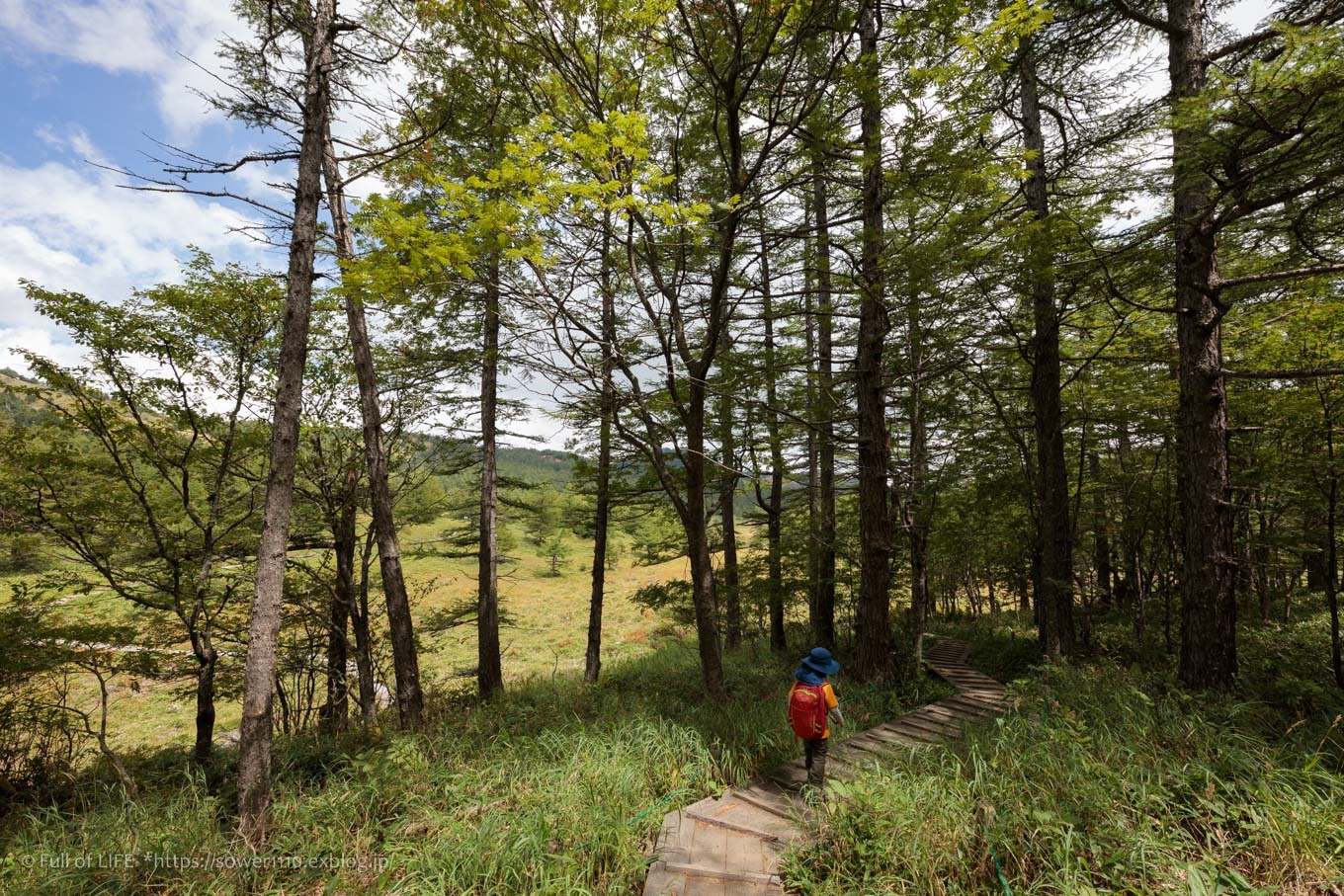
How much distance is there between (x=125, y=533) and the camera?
7359mm

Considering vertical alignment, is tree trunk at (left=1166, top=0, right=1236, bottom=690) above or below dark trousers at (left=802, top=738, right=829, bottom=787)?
above

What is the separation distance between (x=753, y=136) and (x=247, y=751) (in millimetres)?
9846

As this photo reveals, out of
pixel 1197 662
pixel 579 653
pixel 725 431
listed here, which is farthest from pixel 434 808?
pixel 579 653


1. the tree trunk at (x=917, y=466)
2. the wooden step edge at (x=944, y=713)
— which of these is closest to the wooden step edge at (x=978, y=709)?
the wooden step edge at (x=944, y=713)

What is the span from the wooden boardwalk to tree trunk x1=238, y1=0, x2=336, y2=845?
3.72 m

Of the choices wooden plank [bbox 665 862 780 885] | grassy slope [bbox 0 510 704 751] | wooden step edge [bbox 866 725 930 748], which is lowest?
grassy slope [bbox 0 510 704 751]

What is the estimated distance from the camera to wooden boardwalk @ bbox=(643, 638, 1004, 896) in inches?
134

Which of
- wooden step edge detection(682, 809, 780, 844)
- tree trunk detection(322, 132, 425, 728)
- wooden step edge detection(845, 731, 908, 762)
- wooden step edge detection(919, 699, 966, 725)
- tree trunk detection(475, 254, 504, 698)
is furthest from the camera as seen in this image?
tree trunk detection(475, 254, 504, 698)

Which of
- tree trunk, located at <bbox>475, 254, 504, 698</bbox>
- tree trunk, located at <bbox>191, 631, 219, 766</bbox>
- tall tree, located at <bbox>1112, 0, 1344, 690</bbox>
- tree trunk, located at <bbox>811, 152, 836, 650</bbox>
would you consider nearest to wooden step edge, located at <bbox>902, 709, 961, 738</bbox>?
tall tree, located at <bbox>1112, 0, 1344, 690</bbox>

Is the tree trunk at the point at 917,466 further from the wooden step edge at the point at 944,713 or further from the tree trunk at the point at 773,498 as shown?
the tree trunk at the point at 773,498

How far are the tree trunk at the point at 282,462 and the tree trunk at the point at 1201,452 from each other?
31.7ft

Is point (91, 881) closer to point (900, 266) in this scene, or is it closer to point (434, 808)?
point (434, 808)

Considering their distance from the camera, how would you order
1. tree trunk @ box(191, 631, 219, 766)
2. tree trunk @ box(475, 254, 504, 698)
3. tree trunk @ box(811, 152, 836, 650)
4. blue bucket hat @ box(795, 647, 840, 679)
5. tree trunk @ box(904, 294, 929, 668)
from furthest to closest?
tree trunk @ box(811, 152, 836, 650)
tree trunk @ box(475, 254, 504, 698)
tree trunk @ box(904, 294, 929, 668)
tree trunk @ box(191, 631, 219, 766)
blue bucket hat @ box(795, 647, 840, 679)

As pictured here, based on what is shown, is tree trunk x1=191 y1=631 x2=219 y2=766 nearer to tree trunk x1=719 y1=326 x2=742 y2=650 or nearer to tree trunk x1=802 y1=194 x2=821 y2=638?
tree trunk x1=719 y1=326 x2=742 y2=650
